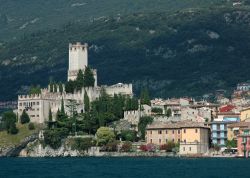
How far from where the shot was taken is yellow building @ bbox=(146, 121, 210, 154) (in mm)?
154500

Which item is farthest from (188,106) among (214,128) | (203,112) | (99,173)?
(99,173)

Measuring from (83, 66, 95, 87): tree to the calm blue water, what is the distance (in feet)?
95.9

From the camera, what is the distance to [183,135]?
15612 centimetres

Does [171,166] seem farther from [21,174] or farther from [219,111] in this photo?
[219,111]

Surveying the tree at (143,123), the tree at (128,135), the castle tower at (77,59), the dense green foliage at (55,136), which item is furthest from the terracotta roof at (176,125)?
→ the castle tower at (77,59)

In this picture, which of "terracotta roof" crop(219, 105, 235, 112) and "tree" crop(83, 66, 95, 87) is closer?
"terracotta roof" crop(219, 105, 235, 112)

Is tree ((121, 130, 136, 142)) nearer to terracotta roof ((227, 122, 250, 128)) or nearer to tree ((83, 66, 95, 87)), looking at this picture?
terracotta roof ((227, 122, 250, 128))

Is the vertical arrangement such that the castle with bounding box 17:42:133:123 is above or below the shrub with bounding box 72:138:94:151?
above

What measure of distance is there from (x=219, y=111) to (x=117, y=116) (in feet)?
42.9

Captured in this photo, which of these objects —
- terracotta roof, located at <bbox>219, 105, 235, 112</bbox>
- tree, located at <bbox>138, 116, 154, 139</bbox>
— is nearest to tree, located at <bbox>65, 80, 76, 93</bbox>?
tree, located at <bbox>138, 116, 154, 139</bbox>

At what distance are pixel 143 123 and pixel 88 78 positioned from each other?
17494 mm

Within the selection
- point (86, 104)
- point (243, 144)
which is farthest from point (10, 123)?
point (243, 144)

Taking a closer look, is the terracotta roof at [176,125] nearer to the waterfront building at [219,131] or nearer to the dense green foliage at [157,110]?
the waterfront building at [219,131]

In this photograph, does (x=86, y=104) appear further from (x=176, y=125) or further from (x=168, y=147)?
(x=168, y=147)
